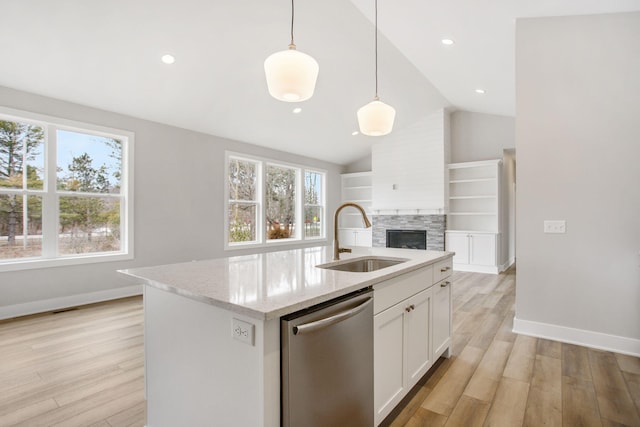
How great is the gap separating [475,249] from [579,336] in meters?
3.62

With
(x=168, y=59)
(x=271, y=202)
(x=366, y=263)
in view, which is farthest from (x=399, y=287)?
(x=271, y=202)

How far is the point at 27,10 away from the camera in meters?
2.72

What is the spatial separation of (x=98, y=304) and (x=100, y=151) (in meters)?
Answer: 1.98

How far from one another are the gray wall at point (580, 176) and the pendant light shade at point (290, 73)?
245 cm

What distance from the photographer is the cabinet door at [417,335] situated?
1.93 meters

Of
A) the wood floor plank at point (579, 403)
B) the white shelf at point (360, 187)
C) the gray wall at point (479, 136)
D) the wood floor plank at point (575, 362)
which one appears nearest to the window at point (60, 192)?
the wood floor plank at point (579, 403)

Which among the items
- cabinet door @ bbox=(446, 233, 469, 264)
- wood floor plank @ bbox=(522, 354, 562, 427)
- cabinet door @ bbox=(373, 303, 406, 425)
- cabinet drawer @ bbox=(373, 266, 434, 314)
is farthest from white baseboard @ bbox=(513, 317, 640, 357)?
cabinet door @ bbox=(446, 233, 469, 264)

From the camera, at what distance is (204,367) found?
1.32 m

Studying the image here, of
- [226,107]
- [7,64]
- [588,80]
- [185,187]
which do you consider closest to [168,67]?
[226,107]

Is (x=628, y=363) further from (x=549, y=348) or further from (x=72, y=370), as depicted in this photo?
(x=72, y=370)

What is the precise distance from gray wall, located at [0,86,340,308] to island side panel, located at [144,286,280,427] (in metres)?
3.12

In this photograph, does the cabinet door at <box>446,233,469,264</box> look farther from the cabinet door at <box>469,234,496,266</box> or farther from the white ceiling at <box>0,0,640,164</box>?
the white ceiling at <box>0,0,640,164</box>

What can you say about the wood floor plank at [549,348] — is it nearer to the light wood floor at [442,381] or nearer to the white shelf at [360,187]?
the light wood floor at [442,381]

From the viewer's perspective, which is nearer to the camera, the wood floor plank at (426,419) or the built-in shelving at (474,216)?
the wood floor plank at (426,419)
